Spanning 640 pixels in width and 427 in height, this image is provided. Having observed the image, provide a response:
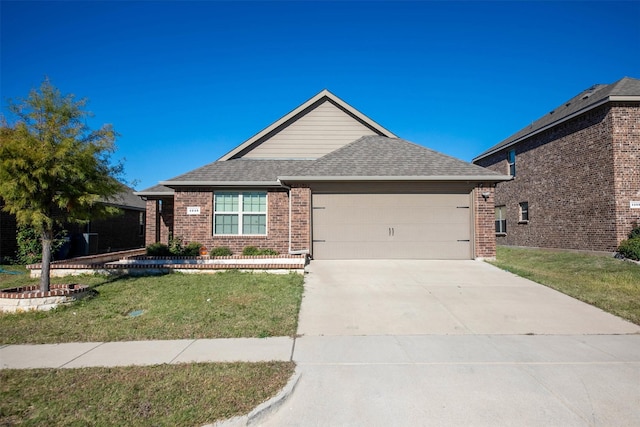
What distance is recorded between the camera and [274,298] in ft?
24.6

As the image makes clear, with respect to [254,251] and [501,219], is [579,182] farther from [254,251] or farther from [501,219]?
[254,251]

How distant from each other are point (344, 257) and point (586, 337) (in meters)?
7.50

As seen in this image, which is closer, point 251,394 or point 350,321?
point 251,394

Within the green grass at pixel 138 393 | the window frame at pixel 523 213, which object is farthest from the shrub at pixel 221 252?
the window frame at pixel 523 213

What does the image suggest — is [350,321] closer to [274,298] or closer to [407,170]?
[274,298]

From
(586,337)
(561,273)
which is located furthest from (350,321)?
(561,273)

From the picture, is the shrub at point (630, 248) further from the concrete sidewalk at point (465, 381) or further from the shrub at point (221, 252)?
the shrub at point (221, 252)

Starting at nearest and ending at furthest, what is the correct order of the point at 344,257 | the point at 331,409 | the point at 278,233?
the point at 331,409
the point at 344,257
the point at 278,233

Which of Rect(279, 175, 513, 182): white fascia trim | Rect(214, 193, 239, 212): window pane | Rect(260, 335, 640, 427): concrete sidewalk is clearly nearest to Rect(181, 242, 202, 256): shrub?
Rect(214, 193, 239, 212): window pane

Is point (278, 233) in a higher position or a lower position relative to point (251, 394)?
higher

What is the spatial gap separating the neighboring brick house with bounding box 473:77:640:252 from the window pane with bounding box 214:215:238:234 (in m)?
14.1

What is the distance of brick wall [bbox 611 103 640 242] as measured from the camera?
1381cm

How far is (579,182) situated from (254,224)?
537 inches

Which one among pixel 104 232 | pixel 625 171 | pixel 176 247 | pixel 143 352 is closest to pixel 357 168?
pixel 176 247
